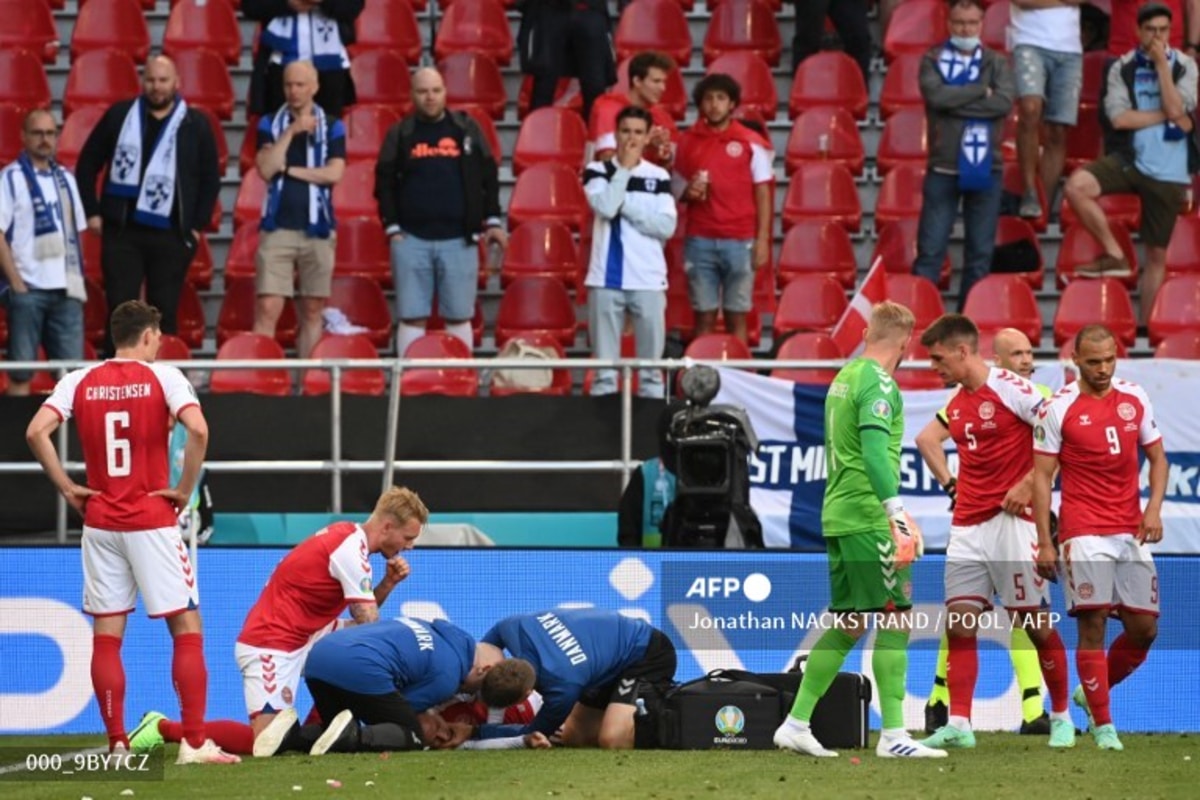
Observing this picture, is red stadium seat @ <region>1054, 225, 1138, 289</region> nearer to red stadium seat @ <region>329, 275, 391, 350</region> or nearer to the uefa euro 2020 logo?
red stadium seat @ <region>329, 275, 391, 350</region>

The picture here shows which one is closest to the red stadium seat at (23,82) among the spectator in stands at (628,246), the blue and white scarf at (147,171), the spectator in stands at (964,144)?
the blue and white scarf at (147,171)

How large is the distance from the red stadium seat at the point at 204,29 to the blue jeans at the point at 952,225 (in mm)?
5776

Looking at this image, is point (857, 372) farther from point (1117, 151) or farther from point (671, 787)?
point (1117, 151)

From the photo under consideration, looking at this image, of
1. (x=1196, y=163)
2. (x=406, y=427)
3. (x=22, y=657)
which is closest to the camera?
(x=22, y=657)

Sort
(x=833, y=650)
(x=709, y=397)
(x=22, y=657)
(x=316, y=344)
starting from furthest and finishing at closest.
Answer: (x=316, y=344), (x=709, y=397), (x=22, y=657), (x=833, y=650)

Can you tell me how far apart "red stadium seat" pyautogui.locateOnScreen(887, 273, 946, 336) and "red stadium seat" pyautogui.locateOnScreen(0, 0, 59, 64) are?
7160mm

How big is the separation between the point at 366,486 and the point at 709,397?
256 cm

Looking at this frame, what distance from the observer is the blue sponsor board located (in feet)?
39.8

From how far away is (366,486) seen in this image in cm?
1455

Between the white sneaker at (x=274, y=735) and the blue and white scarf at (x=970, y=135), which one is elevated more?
the blue and white scarf at (x=970, y=135)

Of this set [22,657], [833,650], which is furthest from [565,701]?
[22,657]

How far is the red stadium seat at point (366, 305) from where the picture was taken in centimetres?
1634

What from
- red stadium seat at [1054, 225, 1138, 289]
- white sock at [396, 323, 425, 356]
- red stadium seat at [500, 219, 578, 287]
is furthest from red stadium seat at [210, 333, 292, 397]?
red stadium seat at [1054, 225, 1138, 289]

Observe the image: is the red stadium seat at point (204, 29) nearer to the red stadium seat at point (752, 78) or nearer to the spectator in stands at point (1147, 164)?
the red stadium seat at point (752, 78)
